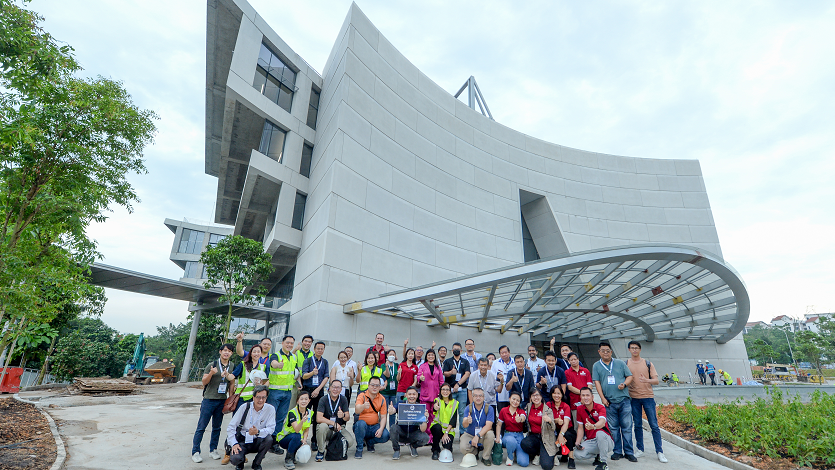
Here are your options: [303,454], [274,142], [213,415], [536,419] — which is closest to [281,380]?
[213,415]

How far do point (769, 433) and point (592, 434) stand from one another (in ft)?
9.39

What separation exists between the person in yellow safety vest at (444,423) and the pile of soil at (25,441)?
4.96m

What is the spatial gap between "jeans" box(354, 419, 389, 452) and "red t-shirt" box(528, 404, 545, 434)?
2.40 m

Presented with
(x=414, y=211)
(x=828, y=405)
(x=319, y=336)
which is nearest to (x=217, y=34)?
(x=414, y=211)

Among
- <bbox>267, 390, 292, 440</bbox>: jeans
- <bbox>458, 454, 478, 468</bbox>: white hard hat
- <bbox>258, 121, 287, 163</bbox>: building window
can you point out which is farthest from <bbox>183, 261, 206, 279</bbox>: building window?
<bbox>458, 454, 478, 468</bbox>: white hard hat

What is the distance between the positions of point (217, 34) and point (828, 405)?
23721 millimetres

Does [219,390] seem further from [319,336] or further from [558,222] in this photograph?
[558,222]

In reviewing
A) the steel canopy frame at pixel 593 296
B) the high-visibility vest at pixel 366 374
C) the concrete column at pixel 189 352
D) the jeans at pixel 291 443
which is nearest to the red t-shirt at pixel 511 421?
the high-visibility vest at pixel 366 374

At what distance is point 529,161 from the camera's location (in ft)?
73.4

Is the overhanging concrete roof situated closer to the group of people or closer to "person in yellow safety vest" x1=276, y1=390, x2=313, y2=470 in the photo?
the group of people

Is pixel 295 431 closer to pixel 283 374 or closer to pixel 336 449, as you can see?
pixel 336 449

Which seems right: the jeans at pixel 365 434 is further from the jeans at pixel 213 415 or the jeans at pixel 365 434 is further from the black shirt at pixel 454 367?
the jeans at pixel 213 415

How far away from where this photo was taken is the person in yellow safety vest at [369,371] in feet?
21.3

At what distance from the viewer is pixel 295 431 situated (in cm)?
529
